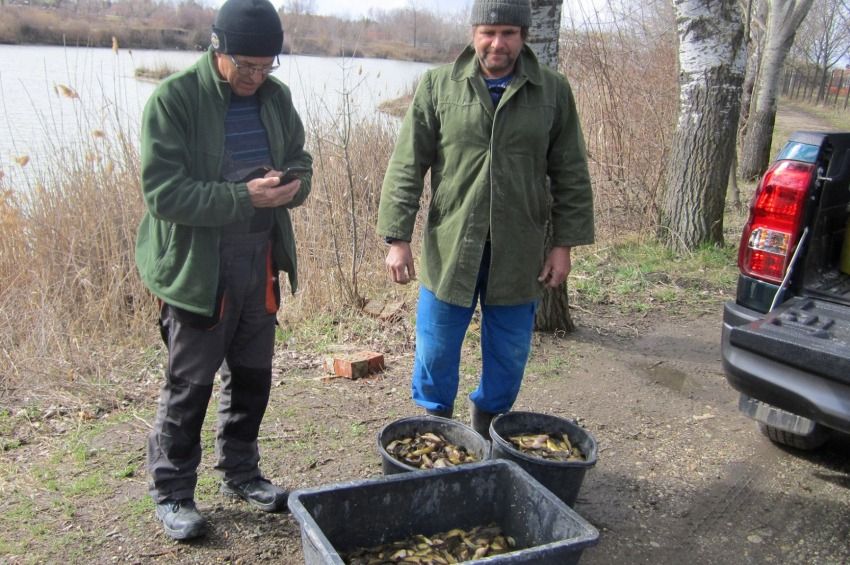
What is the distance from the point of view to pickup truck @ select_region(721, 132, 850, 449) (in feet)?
9.61

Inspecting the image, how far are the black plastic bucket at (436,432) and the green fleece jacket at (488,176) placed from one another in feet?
1.69

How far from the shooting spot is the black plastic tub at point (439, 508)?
2.40 metres

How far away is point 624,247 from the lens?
753 cm

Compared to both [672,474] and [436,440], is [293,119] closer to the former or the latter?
[436,440]

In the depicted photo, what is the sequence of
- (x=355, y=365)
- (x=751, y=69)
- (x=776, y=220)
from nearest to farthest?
(x=776, y=220) < (x=355, y=365) < (x=751, y=69)

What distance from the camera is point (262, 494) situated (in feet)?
10.2

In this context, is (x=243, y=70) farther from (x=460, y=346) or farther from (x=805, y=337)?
(x=805, y=337)

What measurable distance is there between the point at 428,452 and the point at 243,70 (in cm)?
160

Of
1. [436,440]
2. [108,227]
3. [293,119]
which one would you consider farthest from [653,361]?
[108,227]

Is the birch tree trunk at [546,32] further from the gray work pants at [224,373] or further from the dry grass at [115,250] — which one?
the gray work pants at [224,373]

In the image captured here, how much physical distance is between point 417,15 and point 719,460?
312 inches

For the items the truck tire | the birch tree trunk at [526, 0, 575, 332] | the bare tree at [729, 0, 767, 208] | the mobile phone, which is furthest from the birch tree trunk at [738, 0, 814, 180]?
the mobile phone

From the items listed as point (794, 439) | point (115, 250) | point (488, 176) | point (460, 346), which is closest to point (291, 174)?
point (488, 176)

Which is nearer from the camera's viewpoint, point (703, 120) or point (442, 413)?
point (442, 413)
